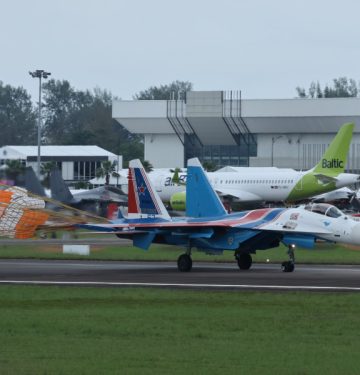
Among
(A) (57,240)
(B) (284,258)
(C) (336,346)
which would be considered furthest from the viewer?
(A) (57,240)

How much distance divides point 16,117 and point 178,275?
129829 millimetres

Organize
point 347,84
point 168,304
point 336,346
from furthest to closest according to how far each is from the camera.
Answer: point 347,84 < point 168,304 < point 336,346

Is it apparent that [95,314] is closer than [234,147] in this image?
Yes

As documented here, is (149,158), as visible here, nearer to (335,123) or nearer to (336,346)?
(335,123)

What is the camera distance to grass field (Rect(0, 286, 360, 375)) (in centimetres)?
1400

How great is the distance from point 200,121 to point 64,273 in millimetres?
82998

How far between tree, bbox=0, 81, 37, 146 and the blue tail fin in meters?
101

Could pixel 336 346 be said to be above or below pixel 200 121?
below

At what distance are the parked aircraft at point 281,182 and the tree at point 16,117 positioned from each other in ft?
193

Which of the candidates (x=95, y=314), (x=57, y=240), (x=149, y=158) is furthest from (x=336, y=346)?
(x=149, y=158)

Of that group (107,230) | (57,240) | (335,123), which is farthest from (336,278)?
(335,123)

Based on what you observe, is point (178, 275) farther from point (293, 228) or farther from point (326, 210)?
point (326, 210)

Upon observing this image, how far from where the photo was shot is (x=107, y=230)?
30938mm

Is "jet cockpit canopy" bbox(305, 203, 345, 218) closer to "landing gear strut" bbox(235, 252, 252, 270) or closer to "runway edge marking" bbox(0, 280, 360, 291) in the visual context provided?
"landing gear strut" bbox(235, 252, 252, 270)
